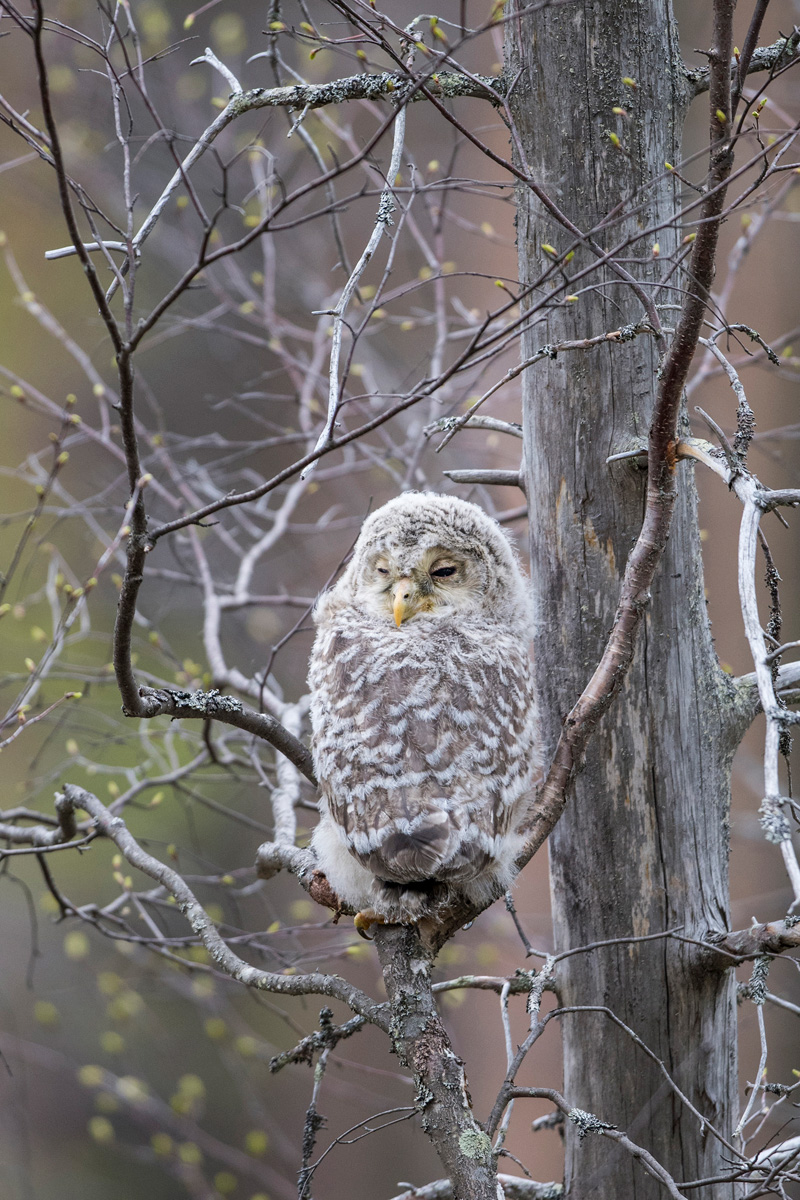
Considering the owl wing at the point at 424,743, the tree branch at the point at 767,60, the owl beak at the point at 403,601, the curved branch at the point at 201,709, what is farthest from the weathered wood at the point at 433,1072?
the tree branch at the point at 767,60

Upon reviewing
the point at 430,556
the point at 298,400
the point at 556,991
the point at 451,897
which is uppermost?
the point at 298,400

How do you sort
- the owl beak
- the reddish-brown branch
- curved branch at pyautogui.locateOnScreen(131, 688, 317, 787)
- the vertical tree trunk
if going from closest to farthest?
the reddish-brown branch
curved branch at pyautogui.locateOnScreen(131, 688, 317, 787)
the vertical tree trunk
the owl beak

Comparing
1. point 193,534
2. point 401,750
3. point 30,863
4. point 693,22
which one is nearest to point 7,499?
point 30,863

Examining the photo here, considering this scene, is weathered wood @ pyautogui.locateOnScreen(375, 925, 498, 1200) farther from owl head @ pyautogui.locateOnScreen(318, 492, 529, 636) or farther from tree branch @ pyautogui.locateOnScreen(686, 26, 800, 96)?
tree branch @ pyautogui.locateOnScreen(686, 26, 800, 96)

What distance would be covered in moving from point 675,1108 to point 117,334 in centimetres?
191

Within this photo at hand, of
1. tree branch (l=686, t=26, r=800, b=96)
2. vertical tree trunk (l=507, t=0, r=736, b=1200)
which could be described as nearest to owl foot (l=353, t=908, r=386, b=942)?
vertical tree trunk (l=507, t=0, r=736, b=1200)

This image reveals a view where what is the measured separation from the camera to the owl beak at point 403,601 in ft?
7.20

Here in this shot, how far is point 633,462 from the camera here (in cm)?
206

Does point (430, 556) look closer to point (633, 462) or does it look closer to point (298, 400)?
point (633, 462)

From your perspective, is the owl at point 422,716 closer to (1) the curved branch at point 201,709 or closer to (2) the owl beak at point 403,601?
(2) the owl beak at point 403,601

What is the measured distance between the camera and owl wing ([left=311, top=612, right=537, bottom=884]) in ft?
5.85

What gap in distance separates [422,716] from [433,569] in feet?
1.64

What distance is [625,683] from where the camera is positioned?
83.2 inches

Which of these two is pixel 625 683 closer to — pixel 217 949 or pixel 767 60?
pixel 217 949
